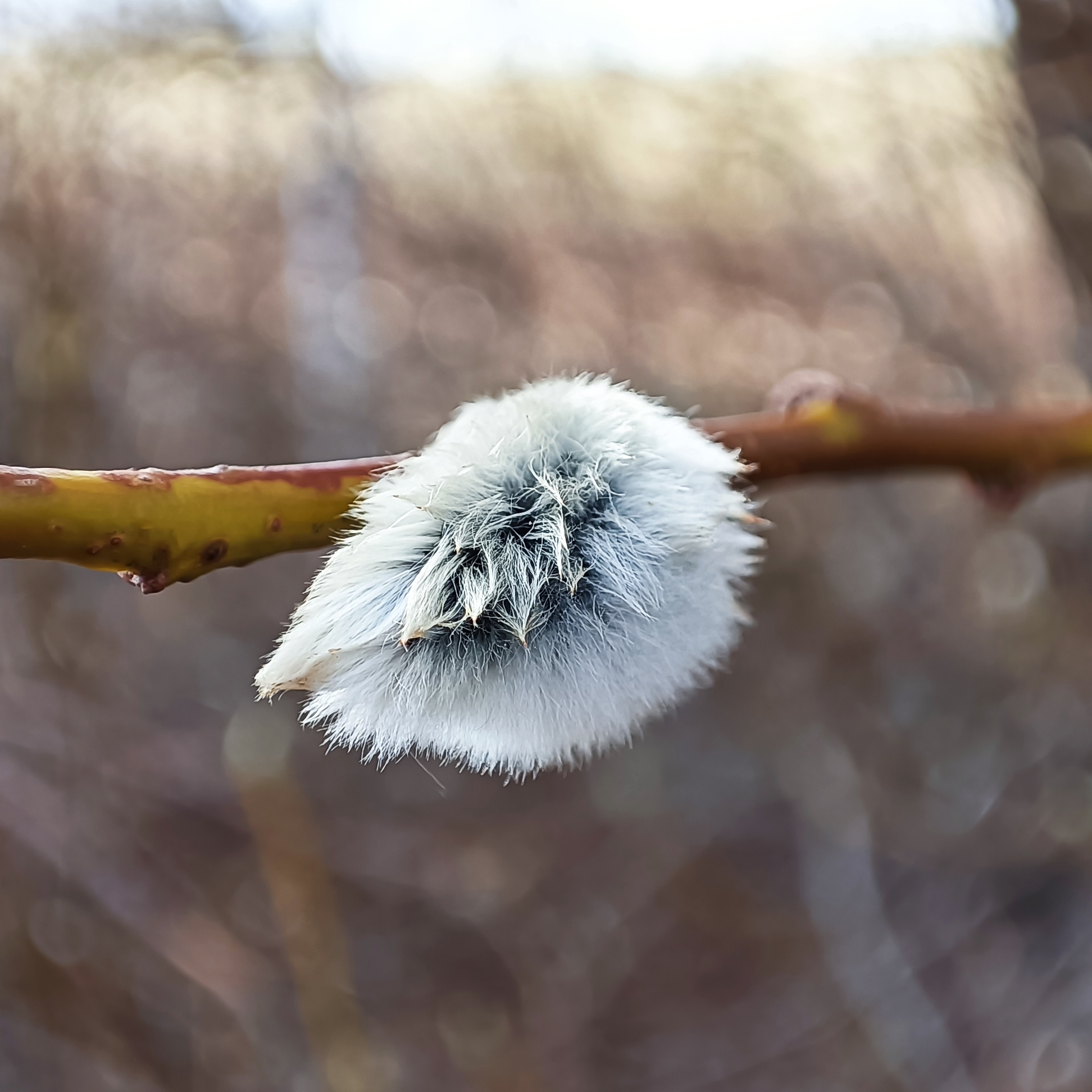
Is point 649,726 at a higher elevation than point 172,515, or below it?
below

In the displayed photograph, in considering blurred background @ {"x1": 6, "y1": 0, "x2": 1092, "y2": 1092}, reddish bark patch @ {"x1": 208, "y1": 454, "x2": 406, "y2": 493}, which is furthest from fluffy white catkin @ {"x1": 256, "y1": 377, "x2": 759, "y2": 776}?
blurred background @ {"x1": 6, "y1": 0, "x2": 1092, "y2": 1092}

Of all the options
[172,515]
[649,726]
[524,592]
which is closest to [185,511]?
[172,515]

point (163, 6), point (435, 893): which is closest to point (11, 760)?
point (435, 893)

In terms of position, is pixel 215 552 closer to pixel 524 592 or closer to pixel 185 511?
pixel 185 511

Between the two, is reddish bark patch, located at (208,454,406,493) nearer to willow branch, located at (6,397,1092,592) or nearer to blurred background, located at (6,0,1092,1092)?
willow branch, located at (6,397,1092,592)

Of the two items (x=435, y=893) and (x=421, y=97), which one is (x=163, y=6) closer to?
(x=421, y=97)

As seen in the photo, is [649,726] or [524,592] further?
[649,726]
